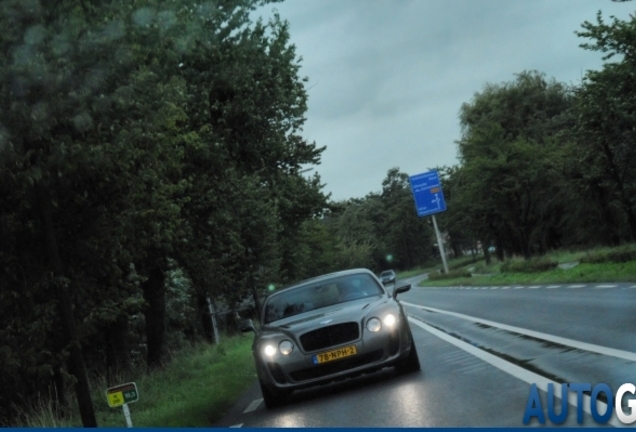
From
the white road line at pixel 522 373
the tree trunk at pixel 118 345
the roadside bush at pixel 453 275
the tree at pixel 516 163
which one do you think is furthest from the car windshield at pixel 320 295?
the roadside bush at pixel 453 275

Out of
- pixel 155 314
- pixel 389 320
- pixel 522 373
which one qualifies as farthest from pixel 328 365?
pixel 155 314

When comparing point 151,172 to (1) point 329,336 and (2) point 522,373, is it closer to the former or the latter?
(1) point 329,336

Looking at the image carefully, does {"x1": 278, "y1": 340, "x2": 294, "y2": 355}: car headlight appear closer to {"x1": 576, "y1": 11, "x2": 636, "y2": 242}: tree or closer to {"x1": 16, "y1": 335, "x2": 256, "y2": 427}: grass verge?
{"x1": 16, "y1": 335, "x2": 256, "y2": 427}: grass verge

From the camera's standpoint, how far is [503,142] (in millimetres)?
70750

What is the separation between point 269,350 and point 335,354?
87cm

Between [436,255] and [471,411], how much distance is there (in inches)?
6498

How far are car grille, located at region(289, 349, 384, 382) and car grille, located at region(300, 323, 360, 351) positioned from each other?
0.23m

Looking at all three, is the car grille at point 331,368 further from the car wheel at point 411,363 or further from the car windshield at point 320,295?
the car windshield at point 320,295

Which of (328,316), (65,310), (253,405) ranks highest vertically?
(65,310)

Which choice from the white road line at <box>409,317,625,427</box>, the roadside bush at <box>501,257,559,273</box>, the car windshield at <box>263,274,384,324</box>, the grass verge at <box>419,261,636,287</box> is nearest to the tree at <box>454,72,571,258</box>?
the roadside bush at <box>501,257,559,273</box>

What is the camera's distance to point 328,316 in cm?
1336

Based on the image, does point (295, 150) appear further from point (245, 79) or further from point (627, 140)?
point (627, 140)

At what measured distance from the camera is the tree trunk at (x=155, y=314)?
2688 centimetres

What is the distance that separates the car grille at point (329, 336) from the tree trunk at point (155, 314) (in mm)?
14187
